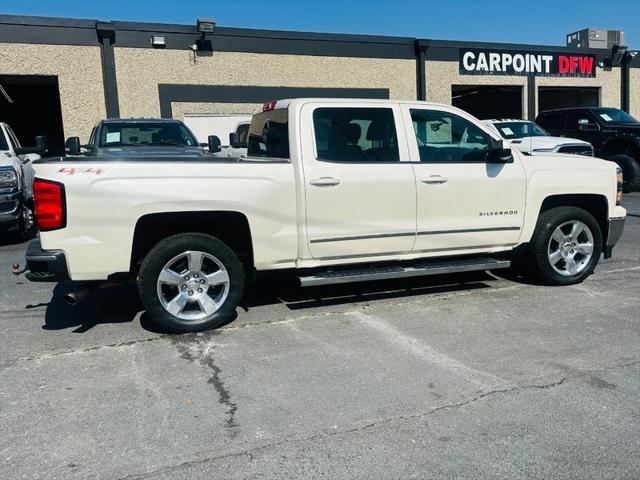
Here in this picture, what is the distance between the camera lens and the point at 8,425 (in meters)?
3.53

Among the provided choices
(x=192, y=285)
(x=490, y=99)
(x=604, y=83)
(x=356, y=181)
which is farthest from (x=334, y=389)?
(x=490, y=99)

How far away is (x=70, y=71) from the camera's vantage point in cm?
1487

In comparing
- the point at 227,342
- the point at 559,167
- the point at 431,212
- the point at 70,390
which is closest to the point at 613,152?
the point at 559,167

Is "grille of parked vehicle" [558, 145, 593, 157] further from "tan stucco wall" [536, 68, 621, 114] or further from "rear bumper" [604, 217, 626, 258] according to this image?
"tan stucco wall" [536, 68, 621, 114]

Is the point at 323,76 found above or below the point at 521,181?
above

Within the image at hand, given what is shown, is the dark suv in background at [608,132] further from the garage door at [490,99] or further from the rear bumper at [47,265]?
the rear bumper at [47,265]

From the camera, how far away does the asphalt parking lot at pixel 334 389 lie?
3125mm

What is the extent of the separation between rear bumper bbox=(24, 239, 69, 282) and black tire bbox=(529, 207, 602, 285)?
14.8 feet

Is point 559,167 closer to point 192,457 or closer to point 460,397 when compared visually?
point 460,397

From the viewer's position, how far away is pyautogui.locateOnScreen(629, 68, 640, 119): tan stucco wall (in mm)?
22516

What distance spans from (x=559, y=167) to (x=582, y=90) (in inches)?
734

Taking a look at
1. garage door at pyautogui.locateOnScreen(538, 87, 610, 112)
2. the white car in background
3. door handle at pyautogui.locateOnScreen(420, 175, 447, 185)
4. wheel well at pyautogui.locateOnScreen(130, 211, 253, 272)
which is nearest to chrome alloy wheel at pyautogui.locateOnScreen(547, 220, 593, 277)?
door handle at pyautogui.locateOnScreen(420, 175, 447, 185)

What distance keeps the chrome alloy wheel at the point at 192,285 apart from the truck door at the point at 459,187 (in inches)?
74.3

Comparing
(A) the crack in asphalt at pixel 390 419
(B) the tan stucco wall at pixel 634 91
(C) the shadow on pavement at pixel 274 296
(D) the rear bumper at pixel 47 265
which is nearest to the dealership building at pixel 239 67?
(B) the tan stucco wall at pixel 634 91
